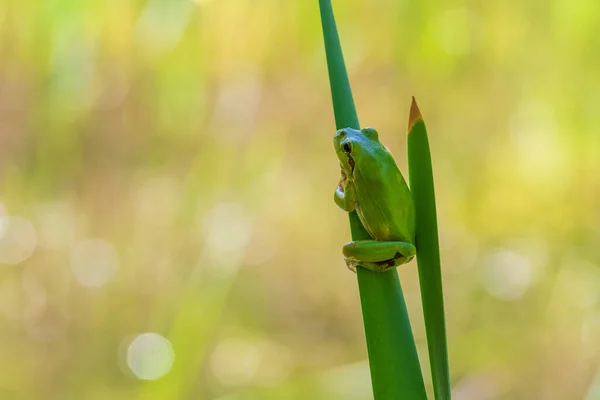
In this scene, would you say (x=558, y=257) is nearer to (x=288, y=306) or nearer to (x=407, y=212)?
(x=288, y=306)

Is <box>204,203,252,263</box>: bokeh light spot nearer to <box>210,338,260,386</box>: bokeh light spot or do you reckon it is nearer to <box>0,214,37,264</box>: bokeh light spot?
<box>210,338,260,386</box>: bokeh light spot

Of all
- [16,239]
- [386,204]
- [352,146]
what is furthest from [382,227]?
[16,239]

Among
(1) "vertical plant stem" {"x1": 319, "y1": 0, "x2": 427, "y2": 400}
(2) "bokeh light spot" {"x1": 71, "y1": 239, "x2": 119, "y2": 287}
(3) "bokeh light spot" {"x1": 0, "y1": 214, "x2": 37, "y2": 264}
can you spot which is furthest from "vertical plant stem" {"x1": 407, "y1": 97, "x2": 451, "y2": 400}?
(3) "bokeh light spot" {"x1": 0, "y1": 214, "x2": 37, "y2": 264}

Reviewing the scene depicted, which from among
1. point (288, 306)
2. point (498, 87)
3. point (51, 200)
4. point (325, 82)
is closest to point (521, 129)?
point (498, 87)

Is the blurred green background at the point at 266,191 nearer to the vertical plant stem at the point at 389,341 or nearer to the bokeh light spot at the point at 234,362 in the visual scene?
the bokeh light spot at the point at 234,362

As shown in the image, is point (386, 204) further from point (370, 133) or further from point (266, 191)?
point (266, 191)

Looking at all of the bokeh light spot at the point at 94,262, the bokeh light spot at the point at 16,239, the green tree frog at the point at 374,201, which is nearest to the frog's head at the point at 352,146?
the green tree frog at the point at 374,201
